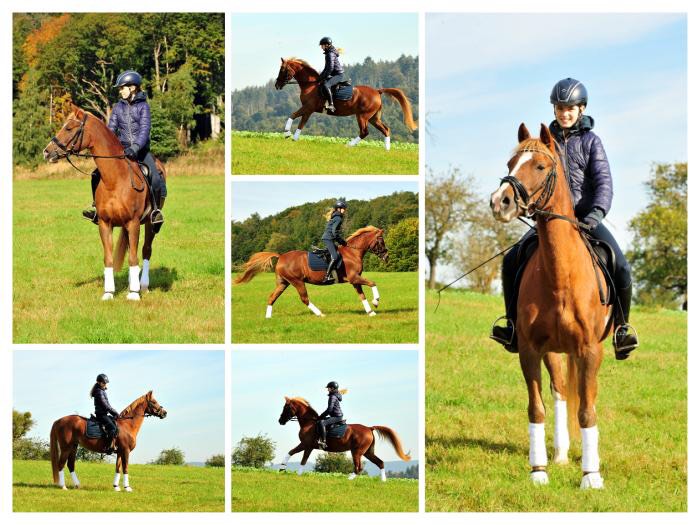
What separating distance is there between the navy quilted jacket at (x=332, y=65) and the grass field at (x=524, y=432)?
496 cm

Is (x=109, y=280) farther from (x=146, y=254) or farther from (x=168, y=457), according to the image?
(x=168, y=457)

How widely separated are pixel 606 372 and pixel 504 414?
140 inches

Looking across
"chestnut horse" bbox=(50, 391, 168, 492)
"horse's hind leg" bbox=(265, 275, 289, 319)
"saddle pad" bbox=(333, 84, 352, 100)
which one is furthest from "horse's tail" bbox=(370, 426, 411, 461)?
"saddle pad" bbox=(333, 84, 352, 100)

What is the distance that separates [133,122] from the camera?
14039mm

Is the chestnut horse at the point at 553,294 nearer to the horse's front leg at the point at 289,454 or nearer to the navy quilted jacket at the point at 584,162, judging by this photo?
the navy quilted jacket at the point at 584,162

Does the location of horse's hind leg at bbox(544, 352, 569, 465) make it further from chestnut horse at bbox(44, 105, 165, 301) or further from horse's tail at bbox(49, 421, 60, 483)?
horse's tail at bbox(49, 421, 60, 483)

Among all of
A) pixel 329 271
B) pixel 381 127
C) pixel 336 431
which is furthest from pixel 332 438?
pixel 381 127

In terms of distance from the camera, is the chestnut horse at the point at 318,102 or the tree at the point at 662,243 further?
the tree at the point at 662,243

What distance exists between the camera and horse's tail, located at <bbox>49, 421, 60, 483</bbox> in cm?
1338

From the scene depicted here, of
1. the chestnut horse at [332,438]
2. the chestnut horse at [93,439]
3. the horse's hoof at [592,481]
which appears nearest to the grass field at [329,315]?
the chestnut horse at [332,438]

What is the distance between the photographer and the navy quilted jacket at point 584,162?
11648 mm

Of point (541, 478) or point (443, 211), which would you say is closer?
point (541, 478)

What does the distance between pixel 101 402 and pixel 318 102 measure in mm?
4830

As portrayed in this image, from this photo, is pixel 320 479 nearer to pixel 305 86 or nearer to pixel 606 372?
pixel 305 86
